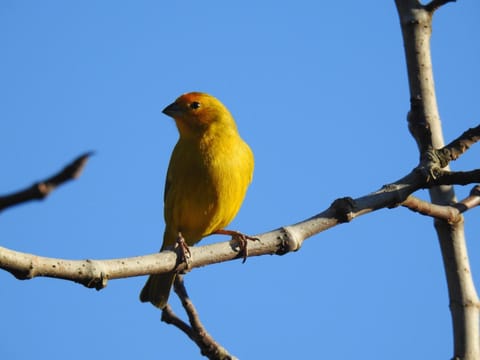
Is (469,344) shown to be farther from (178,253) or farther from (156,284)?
(156,284)

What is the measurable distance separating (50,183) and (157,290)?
4.82 m

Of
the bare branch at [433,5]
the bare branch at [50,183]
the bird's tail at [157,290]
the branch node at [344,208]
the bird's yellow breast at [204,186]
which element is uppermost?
the bare branch at [433,5]

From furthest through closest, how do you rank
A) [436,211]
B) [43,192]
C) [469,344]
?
[436,211] → [469,344] → [43,192]

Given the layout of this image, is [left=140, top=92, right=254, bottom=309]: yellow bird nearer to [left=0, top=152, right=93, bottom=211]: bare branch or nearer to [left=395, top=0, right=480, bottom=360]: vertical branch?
[left=395, top=0, right=480, bottom=360]: vertical branch

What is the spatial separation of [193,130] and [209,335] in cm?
271

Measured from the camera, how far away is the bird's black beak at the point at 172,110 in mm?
6488

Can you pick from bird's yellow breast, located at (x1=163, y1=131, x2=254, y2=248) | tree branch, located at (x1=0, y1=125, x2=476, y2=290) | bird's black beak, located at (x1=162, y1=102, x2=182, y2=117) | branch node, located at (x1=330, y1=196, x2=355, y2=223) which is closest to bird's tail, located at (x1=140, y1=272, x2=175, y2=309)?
bird's yellow breast, located at (x1=163, y1=131, x2=254, y2=248)

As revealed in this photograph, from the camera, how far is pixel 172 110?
257 inches

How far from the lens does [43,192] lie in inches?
42.2

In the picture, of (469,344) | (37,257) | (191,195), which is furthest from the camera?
(191,195)

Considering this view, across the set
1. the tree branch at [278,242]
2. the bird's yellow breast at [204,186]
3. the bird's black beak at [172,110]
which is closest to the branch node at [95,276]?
the tree branch at [278,242]

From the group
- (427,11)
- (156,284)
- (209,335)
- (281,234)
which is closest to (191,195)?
(156,284)

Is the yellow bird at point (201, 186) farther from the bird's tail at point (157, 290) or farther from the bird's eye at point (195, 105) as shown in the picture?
the bird's eye at point (195, 105)

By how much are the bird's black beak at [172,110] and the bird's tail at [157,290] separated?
66.6 inches
